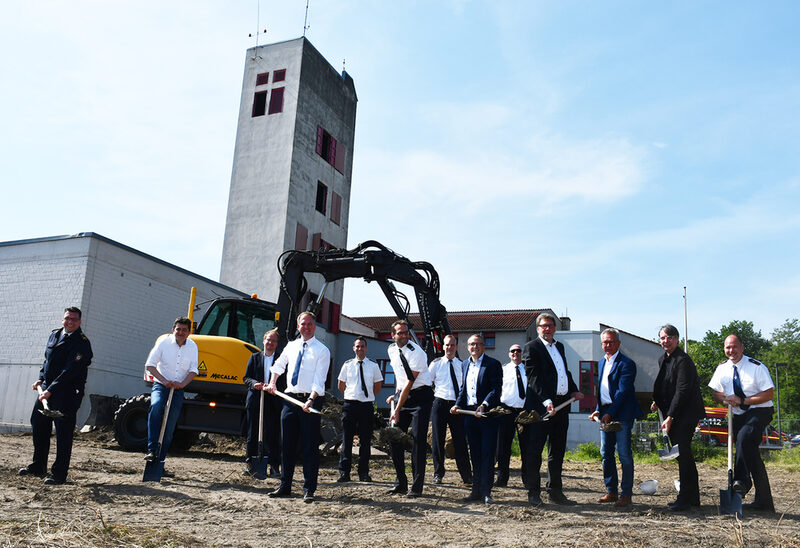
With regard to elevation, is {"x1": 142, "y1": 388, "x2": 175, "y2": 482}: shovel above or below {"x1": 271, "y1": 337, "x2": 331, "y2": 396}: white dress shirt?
below

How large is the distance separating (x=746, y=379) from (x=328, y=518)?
461cm

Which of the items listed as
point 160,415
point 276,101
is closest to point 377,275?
point 160,415

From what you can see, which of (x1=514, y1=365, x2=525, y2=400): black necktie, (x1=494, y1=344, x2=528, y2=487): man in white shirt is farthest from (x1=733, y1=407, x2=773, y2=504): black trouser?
(x1=514, y1=365, x2=525, y2=400): black necktie

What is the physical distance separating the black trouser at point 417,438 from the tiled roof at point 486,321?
31.8m

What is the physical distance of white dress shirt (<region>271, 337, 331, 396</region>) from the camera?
720 centimetres

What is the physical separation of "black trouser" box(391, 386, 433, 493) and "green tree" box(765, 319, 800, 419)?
249 ft

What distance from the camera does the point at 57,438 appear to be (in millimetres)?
7395

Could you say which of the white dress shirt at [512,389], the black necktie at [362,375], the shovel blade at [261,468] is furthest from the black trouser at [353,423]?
the white dress shirt at [512,389]

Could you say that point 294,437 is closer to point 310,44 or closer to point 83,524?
point 83,524

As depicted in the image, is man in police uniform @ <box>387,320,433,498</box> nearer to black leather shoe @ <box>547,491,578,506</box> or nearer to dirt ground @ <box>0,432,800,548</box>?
dirt ground @ <box>0,432,800,548</box>

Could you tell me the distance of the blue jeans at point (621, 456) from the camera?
719 centimetres

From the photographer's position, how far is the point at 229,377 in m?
11.6

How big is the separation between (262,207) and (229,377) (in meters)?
19.9

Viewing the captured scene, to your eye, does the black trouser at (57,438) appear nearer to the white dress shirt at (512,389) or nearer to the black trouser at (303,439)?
the black trouser at (303,439)
